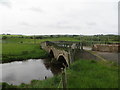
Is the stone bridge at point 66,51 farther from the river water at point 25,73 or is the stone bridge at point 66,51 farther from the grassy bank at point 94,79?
the grassy bank at point 94,79

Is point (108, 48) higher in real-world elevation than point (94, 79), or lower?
higher

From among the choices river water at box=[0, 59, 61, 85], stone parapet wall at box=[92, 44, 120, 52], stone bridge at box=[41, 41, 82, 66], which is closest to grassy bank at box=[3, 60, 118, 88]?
stone bridge at box=[41, 41, 82, 66]

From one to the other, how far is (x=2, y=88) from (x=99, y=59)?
8829 millimetres

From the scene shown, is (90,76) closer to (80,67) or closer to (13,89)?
(80,67)

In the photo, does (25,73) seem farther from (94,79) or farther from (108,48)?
(94,79)

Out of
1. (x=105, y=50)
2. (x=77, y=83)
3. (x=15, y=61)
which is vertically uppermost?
(x=105, y=50)

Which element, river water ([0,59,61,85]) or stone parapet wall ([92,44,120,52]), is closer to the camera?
stone parapet wall ([92,44,120,52])

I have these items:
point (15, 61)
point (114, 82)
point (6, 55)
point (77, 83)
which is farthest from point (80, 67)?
point (6, 55)

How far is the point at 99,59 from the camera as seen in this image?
13109mm

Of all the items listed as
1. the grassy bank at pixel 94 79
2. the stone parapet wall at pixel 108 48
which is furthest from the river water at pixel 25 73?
the grassy bank at pixel 94 79

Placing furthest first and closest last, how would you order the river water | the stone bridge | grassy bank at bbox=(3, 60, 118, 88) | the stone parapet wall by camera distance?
A: 1. the river water
2. the stone parapet wall
3. the stone bridge
4. grassy bank at bbox=(3, 60, 118, 88)

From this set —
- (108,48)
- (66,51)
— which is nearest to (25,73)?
(66,51)

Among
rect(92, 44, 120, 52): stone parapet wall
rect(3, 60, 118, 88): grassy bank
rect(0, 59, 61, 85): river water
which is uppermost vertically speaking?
rect(92, 44, 120, 52): stone parapet wall

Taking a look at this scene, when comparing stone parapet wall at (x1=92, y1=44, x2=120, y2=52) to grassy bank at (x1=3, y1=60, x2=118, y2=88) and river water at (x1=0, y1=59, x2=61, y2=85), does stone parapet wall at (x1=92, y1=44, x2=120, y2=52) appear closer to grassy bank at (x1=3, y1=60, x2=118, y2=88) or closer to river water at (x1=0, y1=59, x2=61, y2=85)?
grassy bank at (x1=3, y1=60, x2=118, y2=88)
